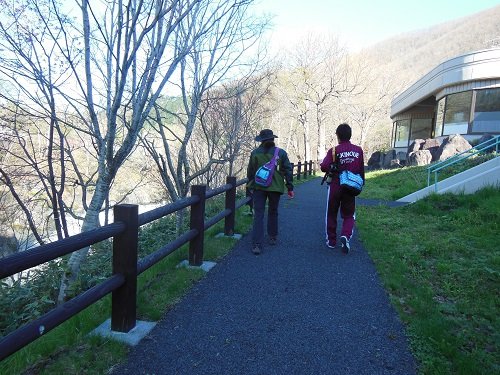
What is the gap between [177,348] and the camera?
9.57 ft

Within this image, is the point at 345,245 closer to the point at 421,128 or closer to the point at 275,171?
the point at 275,171

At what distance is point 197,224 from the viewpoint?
471cm

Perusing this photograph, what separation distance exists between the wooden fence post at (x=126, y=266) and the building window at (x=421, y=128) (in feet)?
97.4

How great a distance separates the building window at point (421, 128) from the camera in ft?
94.1

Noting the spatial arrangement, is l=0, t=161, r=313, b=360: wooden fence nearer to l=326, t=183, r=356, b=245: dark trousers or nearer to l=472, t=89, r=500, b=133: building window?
l=326, t=183, r=356, b=245: dark trousers

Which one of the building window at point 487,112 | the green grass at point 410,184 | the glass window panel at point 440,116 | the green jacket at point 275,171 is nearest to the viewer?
the green jacket at point 275,171

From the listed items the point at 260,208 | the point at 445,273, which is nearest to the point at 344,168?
the point at 260,208

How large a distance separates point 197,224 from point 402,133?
30.2m

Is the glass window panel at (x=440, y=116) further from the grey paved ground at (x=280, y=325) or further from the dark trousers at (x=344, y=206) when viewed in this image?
the grey paved ground at (x=280, y=325)

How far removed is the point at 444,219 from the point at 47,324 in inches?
312

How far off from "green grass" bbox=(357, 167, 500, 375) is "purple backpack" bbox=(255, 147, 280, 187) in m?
1.95

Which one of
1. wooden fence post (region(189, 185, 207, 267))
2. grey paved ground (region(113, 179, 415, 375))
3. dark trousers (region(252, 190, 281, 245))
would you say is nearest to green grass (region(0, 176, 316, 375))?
grey paved ground (region(113, 179, 415, 375))

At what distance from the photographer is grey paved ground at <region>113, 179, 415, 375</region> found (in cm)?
274

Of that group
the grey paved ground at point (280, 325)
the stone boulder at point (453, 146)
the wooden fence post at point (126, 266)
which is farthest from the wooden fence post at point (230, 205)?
the stone boulder at point (453, 146)
